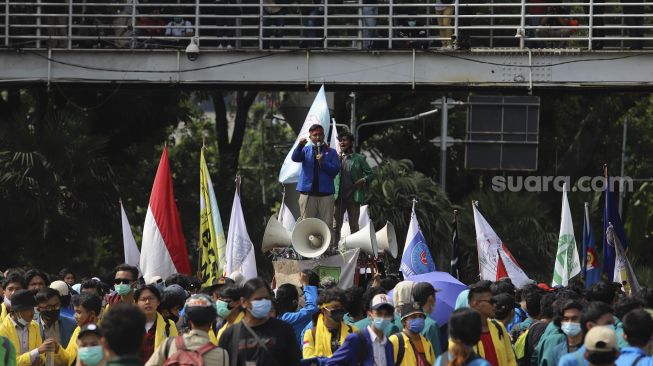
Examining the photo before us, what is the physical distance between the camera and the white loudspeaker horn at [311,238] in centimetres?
1717

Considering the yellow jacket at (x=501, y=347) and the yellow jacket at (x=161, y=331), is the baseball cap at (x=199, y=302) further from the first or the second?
the yellow jacket at (x=501, y=347)

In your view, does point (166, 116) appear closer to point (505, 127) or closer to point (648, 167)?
point (505, 127)

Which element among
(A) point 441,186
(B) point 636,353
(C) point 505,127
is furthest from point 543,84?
(B) point 636,353

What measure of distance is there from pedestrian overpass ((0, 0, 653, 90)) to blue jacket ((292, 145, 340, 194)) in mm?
6555

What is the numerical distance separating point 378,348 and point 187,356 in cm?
172

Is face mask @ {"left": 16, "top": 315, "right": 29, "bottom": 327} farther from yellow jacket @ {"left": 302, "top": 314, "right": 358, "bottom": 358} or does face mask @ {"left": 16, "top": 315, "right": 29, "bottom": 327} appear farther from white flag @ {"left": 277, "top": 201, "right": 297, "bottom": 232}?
white flag @ {"left": 277, "top": 201, "right": 297, "bottom": 232}

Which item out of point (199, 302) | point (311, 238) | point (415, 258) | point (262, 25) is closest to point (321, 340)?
point (199, 302)

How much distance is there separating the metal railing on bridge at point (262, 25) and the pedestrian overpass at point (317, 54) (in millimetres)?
37

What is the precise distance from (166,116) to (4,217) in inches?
249

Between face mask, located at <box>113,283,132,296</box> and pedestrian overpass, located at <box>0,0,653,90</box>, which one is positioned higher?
pedestrian overpass, located at <box>0,0,653,90</box>

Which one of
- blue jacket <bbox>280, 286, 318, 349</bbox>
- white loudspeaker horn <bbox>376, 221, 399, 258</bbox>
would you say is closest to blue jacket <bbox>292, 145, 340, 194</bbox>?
white loudspeaker horn <bbox>376, 221, 399, 258</bbox>

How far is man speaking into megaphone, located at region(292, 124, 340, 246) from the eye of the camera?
57.1 ft

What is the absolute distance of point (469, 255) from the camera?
29.9 m

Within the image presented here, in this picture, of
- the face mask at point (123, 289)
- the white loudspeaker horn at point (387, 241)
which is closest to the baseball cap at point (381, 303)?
the face mask at point (123, 289)
